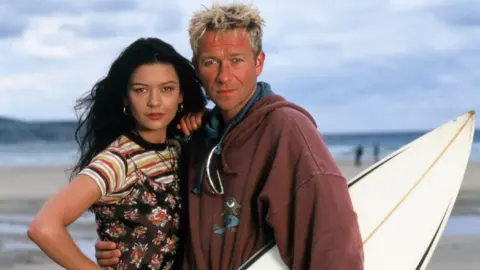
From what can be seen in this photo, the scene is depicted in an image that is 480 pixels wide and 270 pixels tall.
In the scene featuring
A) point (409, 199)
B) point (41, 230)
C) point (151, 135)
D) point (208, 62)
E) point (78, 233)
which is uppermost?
point (208, 62)

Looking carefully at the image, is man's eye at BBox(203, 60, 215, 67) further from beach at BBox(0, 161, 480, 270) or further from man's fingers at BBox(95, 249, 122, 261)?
beach at BBox(0, 161, 480, 270)

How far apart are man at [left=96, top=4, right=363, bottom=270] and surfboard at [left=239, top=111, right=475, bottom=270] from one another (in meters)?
0.14

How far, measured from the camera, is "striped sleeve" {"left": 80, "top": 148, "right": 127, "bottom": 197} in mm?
2477

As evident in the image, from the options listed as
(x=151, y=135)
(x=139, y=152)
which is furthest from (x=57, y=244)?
(x=151, y=135)

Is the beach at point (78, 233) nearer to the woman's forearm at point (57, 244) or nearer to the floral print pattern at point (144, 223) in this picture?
the floral print pattern at point (144, 223)

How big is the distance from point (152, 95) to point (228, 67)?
0.38 meters

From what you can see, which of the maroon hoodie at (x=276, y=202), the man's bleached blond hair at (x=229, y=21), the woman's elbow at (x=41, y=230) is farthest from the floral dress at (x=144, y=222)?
the man's bleached blond hair at (x=229, y=21)

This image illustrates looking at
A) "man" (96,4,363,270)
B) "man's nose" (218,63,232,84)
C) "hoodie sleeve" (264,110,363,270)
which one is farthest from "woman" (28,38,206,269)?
"hoodie sleeve" (264,110,363,270)

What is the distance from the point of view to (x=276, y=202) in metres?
2.24

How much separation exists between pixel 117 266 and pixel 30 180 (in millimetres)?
17335

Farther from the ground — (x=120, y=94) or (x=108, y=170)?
(x=120, y=94)

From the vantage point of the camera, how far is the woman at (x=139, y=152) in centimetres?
263

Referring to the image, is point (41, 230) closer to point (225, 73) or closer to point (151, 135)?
point (151, 135)

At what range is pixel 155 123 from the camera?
8.93ft
